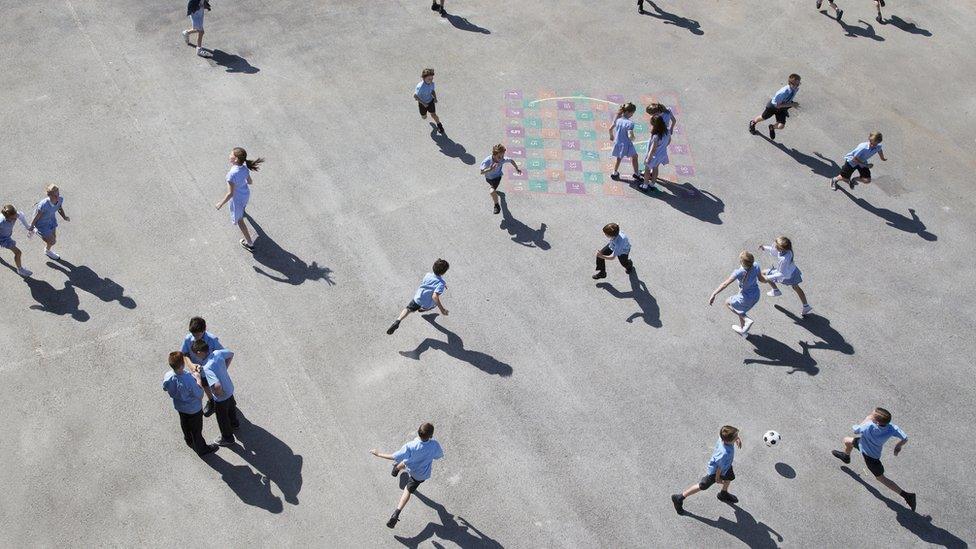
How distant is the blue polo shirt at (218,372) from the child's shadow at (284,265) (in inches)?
121

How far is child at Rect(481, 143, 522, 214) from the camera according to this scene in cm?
1469

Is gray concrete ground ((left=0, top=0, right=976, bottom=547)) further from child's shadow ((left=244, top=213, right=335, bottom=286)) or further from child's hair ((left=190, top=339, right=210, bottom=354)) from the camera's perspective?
child's hair ((left=190, top=339, right=210, bottom=354))

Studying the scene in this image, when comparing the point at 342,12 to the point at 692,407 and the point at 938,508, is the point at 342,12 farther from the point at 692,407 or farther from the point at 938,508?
the point at 938,508

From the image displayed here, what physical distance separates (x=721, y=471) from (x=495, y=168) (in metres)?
6.67

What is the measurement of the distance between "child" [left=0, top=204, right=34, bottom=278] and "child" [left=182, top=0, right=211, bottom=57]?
6363 mm

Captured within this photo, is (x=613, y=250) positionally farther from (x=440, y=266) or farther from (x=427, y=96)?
(x=427, y=96)

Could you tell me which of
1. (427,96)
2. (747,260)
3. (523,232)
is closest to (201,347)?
(523,232)

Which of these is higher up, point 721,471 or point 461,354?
point 721,471

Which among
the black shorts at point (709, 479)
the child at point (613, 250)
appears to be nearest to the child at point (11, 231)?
the child at point (613, 250)

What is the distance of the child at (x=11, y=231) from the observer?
1271 cm

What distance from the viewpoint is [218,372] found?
10641mm

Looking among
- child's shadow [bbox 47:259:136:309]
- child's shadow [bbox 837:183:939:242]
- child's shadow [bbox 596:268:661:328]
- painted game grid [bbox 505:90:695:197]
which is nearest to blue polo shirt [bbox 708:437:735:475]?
child's shadow [bbox 596:268:661:328]

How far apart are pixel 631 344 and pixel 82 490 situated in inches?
317

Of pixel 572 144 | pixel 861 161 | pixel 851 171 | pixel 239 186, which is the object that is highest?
pixel 861 161
